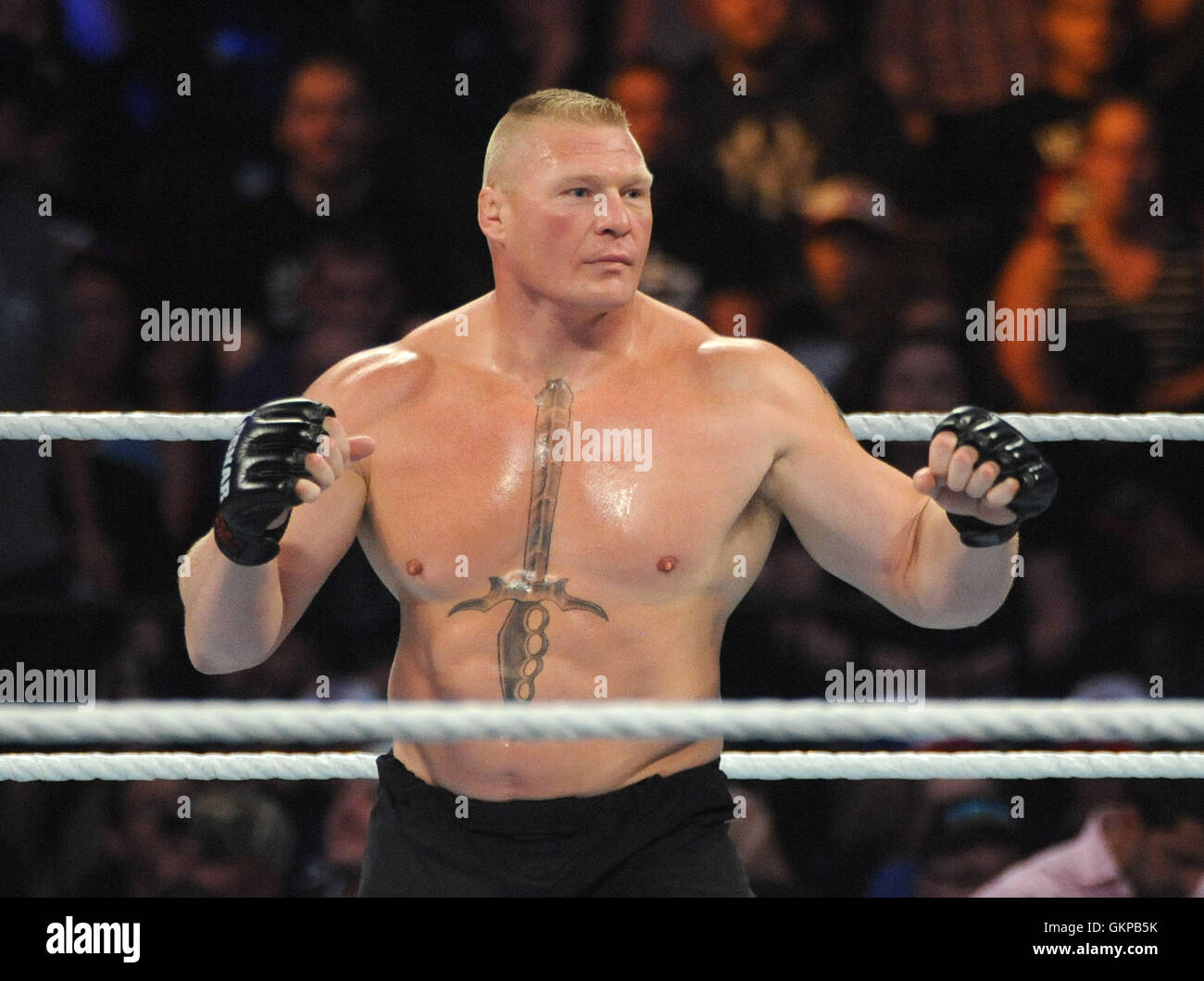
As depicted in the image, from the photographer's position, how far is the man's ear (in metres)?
1.86

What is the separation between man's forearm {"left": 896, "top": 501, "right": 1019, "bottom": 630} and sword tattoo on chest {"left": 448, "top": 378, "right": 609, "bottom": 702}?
13.5 inches

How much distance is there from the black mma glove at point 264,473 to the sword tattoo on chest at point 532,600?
0.27 metres

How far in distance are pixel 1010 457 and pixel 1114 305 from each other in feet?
5.13

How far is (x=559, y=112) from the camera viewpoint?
5.93ft

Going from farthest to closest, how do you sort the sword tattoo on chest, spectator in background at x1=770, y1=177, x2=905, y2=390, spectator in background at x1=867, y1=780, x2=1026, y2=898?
spectator in background at x1=770, y1=177, x2=905, y2=390 < spectator in background at x1=867, y1=780, x2=1026, y2=898 < the sword tattoo on chest

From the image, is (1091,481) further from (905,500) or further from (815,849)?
(905,500)

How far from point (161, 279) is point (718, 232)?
3.73ft

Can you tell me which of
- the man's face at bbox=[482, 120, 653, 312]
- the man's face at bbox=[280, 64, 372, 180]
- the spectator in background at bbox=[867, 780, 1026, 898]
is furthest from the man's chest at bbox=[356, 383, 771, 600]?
the man's face at bbox=[280, 64, 372, 180]

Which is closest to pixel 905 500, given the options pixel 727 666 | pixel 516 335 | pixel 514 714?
pixel 516 335

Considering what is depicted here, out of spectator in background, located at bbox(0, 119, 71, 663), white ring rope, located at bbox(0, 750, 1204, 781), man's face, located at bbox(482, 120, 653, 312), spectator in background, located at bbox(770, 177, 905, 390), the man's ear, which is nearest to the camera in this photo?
white ring rope, located at bbox(0, 750, 1204, 781)

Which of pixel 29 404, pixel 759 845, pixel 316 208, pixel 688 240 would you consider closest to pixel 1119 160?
pixel 688 240

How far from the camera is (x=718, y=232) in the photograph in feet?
9.91

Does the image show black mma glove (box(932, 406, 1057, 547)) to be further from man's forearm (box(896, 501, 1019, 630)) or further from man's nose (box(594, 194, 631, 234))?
man's nose (box(594, 194, 631, 234))

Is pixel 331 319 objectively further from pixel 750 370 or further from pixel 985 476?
pixel 985 476
